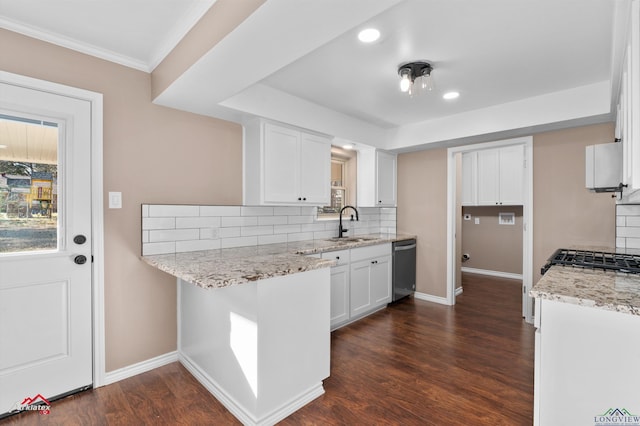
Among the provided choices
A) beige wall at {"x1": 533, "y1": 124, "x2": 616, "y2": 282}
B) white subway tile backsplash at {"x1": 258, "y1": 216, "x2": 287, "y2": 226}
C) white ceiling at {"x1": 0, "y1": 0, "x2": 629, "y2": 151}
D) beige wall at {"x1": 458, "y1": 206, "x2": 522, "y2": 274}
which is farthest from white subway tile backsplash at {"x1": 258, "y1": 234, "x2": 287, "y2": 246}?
beige wall at {"x1": 458, "y1": 206, "x2": 522, "y2": 274}

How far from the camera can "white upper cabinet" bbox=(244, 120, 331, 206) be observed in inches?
113

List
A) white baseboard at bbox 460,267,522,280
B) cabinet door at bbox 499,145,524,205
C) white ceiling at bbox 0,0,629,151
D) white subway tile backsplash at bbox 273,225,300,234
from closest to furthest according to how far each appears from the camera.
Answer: white ceiling at bbox 0,0,629,151 → white subway tile backsplash at bbox 273,225,300,234 → cabinet door at bbox 499,145,524,205 → white baseboard at bbox 460,267,522,280

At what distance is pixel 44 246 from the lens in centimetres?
205

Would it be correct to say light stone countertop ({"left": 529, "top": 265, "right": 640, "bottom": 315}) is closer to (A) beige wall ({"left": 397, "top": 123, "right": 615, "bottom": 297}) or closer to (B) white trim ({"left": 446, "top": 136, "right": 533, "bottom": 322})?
(A) beige wall ({"left": 397, "top": 123, "right": 615, "bottom": 297})

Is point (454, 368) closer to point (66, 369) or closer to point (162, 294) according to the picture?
point (162, 294)

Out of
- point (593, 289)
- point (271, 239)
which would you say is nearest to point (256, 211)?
point (271, 239)

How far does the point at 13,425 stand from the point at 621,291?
326cm

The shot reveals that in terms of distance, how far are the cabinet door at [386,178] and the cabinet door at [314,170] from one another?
3.17 ft

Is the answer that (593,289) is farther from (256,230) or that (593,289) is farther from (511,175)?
(511,175)

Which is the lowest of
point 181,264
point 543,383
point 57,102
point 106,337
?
point 106,337

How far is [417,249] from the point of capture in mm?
4391

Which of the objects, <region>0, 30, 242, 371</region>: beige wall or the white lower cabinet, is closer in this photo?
<region>0, 30, 242, 371</region>: beige wall

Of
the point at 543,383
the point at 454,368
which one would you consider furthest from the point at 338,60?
the point at 454,368

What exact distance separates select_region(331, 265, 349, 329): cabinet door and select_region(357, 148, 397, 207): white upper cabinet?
124 cm
